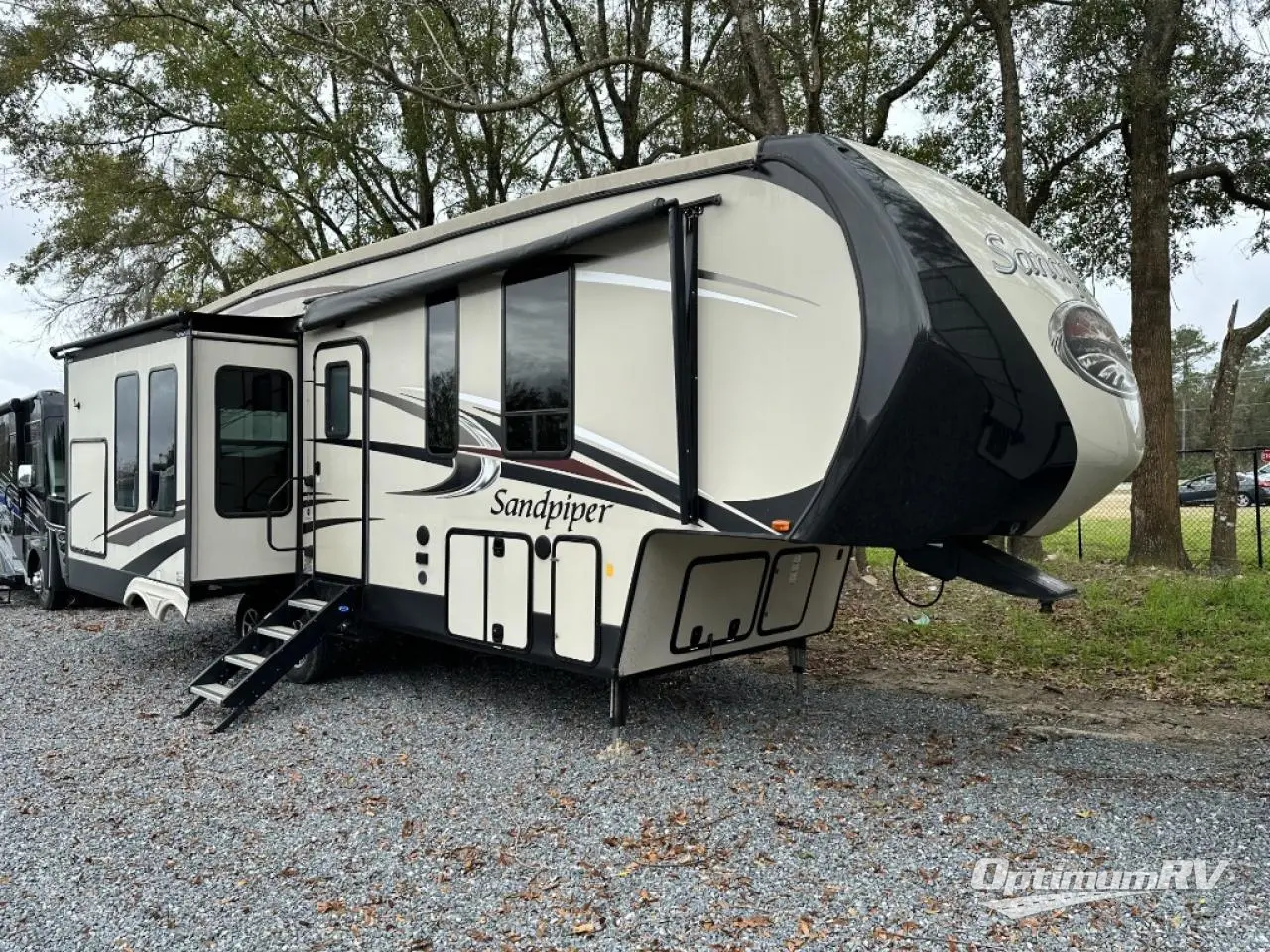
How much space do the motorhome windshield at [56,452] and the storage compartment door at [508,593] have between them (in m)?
6.39

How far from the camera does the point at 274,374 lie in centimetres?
673

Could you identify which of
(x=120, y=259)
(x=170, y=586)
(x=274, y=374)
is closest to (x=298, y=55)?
(x=120, y=259)

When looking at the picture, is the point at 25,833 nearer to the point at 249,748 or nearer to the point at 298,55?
the point at 249,748

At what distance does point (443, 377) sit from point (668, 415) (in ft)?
6.02

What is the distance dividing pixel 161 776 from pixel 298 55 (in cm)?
1078

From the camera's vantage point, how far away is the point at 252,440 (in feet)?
21.7

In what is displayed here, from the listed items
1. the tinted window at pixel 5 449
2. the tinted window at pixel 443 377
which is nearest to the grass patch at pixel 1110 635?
the tinted window at pixel 443 377

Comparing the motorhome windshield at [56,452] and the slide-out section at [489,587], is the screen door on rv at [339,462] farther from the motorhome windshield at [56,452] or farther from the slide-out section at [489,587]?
the motorhome windshield at [56,452]

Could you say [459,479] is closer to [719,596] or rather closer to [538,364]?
[538,364]

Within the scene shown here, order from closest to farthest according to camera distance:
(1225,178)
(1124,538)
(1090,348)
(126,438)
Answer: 1. (1090,348)
2. (126,438)
3. (1225,178)
4. (1124,538)

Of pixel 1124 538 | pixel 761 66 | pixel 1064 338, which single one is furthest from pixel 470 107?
pixel 1124 538

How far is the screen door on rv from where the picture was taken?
6.33 meters

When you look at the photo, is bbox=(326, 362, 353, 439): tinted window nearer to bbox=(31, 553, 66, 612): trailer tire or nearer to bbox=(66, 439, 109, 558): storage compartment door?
bbox=(66, 439, 109, 558): storage compartment door

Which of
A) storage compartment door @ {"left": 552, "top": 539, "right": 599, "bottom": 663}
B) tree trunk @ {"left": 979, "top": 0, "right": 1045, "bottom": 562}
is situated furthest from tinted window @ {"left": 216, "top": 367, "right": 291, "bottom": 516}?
tree trunk @ {"left": 979, "top": 0, "right": 1045, "bottom": 562}
